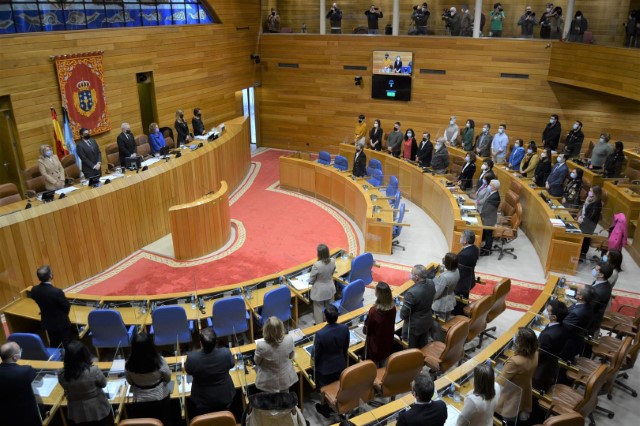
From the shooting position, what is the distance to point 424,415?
4.01 metres

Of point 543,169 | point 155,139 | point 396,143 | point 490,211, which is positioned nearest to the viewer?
point 490,211

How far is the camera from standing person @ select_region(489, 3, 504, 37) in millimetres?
14688

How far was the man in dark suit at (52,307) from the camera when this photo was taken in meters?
5.98

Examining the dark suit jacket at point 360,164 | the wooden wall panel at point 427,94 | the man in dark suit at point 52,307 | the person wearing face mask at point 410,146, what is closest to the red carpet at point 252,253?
the dark suit jacket at point 360,164

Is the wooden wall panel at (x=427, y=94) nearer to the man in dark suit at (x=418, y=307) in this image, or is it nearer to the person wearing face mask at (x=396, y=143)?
the person wearing face mask at (x=396, y=143)

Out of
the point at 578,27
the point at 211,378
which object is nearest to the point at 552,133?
the point at 578,27

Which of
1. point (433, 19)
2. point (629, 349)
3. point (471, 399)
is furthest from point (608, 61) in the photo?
point (471, 399)

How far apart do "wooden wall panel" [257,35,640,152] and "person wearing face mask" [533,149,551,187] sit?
11.6 ft

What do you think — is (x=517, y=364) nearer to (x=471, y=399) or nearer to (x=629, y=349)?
(x=471, y=399)

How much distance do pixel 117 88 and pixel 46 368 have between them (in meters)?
8.71

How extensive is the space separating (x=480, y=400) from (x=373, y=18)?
1426 centimetres

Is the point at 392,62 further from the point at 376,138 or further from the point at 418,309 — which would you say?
the point at 418,309

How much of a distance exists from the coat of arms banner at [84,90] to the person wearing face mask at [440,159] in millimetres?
7831

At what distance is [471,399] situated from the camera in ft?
13.4
